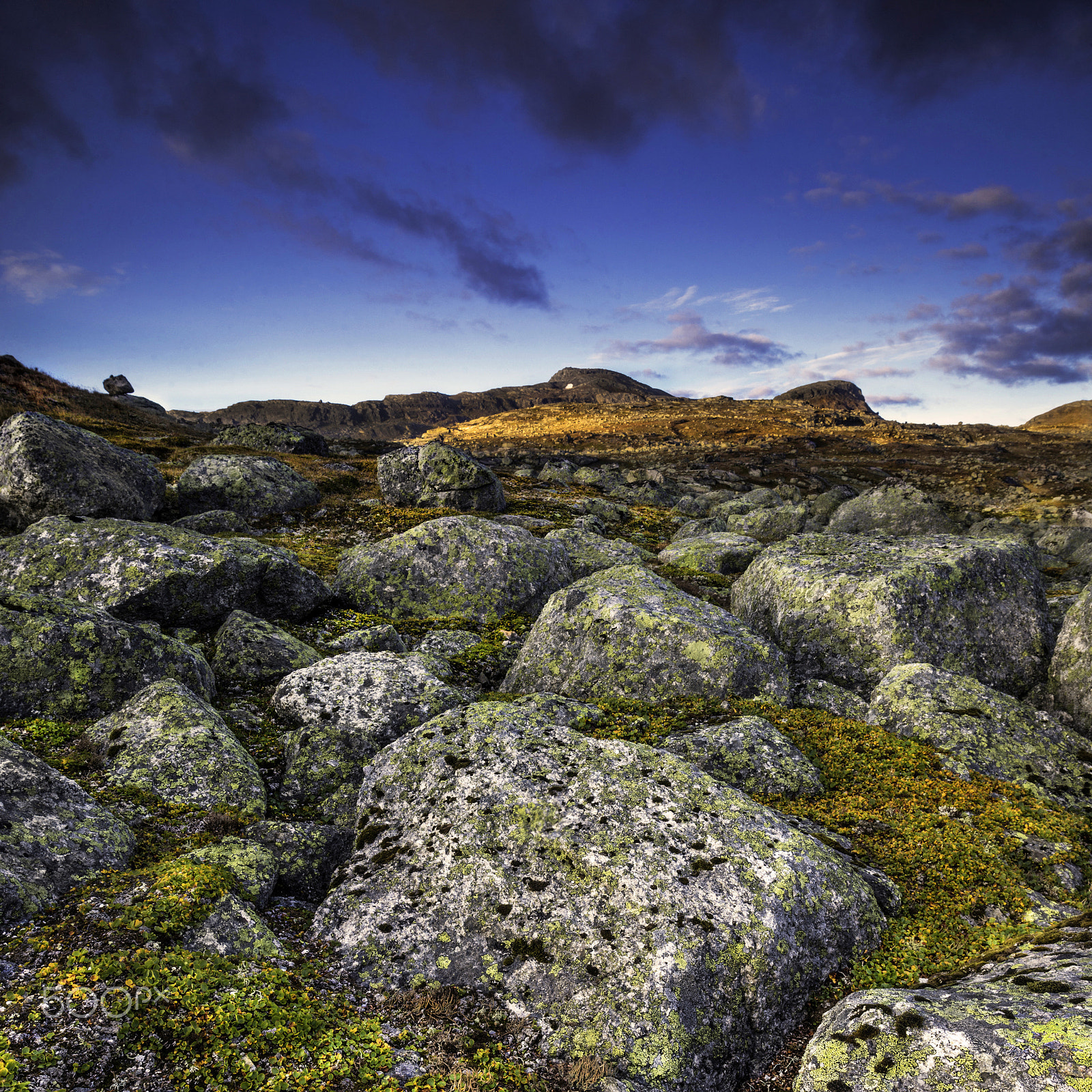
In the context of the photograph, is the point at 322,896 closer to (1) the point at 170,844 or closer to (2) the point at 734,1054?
(1) the point at 170,844

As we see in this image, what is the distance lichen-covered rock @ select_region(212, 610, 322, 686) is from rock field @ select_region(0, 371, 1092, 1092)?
0.11m

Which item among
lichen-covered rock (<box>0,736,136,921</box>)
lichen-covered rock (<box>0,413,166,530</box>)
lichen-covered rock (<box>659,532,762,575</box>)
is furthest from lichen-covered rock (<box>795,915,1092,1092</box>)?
lichen-covered rock (<box>0,413,166,530</box>)

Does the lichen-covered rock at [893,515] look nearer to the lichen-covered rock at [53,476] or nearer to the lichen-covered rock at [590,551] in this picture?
the lichen-covered rock at [590,551]

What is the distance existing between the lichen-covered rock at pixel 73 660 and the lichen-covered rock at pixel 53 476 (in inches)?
501

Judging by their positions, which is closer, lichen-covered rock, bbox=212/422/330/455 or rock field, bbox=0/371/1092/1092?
rock field, bbox=0/371/1092/1092

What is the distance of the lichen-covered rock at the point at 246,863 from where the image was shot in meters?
7.16

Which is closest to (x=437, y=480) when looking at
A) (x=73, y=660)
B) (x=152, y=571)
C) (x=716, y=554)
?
(x=716, y=554)

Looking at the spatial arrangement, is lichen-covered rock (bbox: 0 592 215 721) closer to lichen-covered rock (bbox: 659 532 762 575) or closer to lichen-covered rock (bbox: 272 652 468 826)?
lichen-covered rock (bbox: 272 652 468 826)

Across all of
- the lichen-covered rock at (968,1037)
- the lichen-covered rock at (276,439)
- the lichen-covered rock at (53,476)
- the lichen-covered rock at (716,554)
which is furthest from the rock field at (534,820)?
the lichen-covered rock at (276,439)

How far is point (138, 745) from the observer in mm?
9719

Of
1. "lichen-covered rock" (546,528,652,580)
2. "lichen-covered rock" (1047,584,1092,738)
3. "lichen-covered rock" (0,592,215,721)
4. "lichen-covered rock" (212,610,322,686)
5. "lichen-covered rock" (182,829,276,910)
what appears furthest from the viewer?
"lichen-covered rock" (546,528,652,580)

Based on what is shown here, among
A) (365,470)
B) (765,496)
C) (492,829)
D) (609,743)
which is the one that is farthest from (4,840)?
(765,496)

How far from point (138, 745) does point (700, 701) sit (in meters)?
10.9

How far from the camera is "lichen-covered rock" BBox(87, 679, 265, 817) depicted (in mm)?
9188
